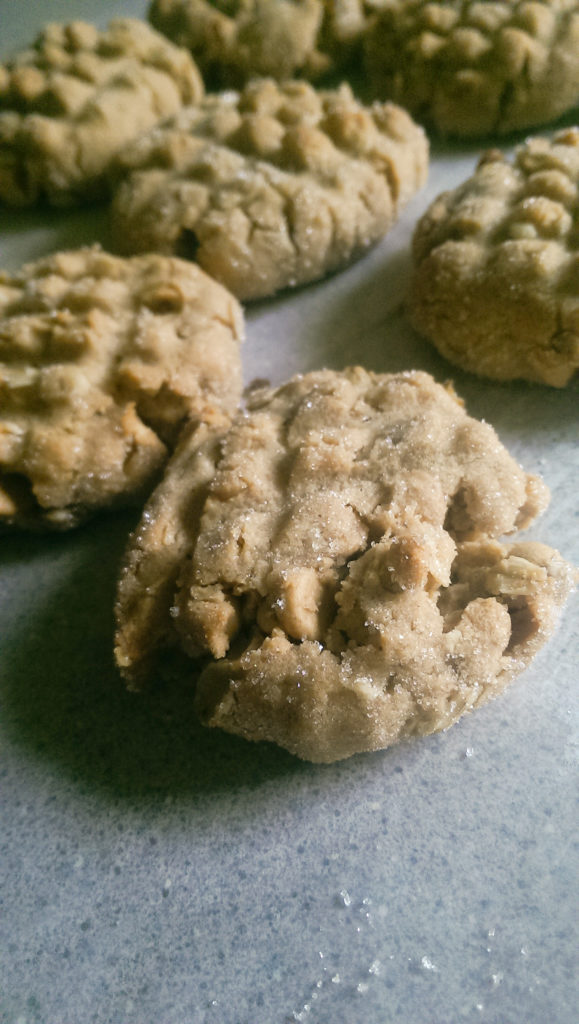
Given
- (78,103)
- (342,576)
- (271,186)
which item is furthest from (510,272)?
(78,103)

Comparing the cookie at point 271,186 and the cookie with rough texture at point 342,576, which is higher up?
the cookie at point 271,186

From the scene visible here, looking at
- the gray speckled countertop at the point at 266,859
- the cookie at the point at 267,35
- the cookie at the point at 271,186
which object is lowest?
the gray speckled countertop at the point at 266,859

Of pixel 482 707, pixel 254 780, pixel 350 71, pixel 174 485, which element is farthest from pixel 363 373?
pixel 350 71

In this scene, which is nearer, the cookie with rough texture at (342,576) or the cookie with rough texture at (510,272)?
the cookie with rough texture at (342,576)

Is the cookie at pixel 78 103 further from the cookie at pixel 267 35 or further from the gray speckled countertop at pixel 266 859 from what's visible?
the gray speckled countertop at pixel 266 859

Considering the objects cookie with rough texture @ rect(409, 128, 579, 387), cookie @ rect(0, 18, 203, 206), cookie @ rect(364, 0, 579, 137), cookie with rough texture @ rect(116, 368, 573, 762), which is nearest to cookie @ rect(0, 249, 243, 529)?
cookie with rough texture @ rect(116, 368, 573, 762)

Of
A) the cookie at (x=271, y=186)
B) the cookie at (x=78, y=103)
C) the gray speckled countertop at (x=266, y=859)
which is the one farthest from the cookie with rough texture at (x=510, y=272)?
the cookie at (x=78, y=103)

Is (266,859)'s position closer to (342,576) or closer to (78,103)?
(342,576)
